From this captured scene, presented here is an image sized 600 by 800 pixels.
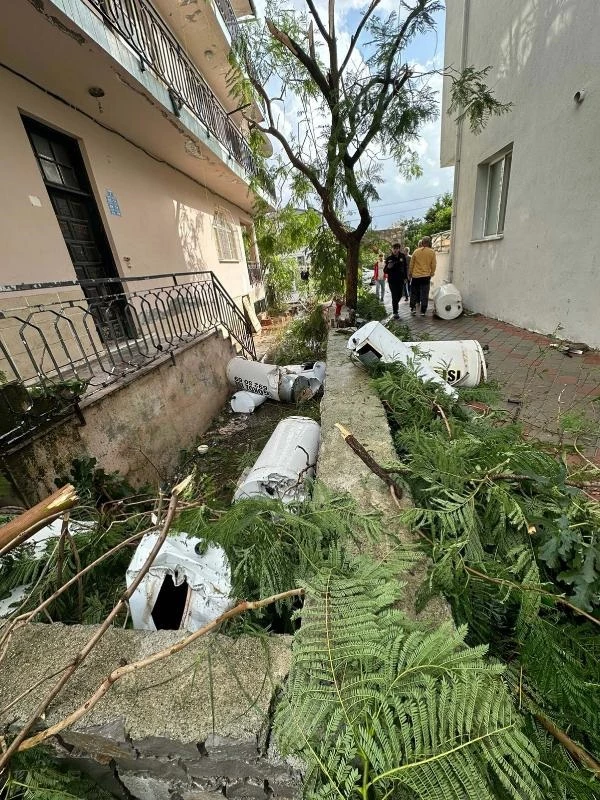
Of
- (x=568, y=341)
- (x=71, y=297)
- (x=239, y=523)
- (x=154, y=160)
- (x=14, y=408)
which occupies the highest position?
(x=154, y=160)

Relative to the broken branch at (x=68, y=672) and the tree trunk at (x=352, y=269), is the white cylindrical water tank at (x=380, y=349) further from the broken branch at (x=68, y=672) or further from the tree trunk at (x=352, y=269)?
the tree trunk at (x=352, y=269)

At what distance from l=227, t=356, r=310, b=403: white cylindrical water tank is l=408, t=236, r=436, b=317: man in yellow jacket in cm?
454

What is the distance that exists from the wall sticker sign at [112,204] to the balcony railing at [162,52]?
5.31ft

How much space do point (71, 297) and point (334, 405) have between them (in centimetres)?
408

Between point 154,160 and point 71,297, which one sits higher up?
point 154,160

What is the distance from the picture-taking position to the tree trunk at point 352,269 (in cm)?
579

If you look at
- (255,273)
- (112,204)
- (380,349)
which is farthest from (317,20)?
(255,273)

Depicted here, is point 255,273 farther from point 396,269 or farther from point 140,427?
point 140,427

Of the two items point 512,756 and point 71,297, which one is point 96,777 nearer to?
point 512,756

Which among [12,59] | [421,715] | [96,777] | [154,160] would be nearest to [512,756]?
[421,715]

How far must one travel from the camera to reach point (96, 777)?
96cm

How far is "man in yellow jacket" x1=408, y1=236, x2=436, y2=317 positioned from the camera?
7422mm

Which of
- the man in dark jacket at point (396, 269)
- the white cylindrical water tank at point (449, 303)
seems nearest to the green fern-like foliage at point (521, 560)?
the white cylindrical water tank at point (449, 303)

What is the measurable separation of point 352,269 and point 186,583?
18.5 ft
